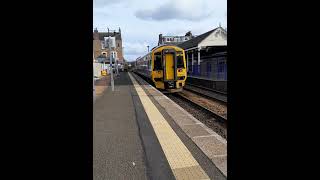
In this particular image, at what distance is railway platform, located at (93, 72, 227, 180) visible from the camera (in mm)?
3924

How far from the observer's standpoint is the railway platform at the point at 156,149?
3.92m

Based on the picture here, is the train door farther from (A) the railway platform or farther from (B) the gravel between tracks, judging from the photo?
(A) the railway platform

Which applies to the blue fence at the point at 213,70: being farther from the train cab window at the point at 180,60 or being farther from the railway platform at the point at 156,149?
the railway platform at the point at 156,149

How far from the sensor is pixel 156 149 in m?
5.05

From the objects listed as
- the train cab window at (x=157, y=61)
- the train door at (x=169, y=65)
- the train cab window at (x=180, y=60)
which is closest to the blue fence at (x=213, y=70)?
the train cab window at (x=180, y=60)

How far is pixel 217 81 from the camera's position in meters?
18.7

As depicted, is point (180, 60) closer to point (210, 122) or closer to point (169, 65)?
point (169, 65)

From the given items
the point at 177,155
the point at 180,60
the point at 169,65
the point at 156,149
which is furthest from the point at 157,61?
the point at 177,155

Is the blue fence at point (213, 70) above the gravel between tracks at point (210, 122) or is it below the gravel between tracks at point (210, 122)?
above
